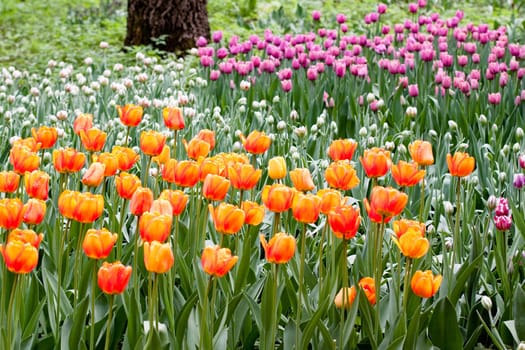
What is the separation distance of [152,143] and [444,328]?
3.03 ft

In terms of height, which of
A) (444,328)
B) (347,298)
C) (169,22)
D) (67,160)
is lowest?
(169,22)

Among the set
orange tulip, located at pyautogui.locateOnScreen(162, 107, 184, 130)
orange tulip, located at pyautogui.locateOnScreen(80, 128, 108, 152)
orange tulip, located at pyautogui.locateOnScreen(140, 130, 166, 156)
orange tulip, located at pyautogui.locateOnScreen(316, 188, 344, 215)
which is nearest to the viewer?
orange tulip, located at pyautogui.locateOnScreen(316, 188, 344, 215)

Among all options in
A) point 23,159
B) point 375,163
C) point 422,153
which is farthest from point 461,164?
point 23,159

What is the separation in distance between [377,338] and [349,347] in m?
0.08

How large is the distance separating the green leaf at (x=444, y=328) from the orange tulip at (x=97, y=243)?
84cm

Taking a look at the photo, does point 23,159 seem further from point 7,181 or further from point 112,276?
point 112,276

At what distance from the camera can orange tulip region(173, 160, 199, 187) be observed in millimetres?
1997

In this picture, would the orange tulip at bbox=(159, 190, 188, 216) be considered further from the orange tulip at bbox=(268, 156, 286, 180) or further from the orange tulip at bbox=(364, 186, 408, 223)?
the orange tulip at bbox=(364, 186, 408, 223)

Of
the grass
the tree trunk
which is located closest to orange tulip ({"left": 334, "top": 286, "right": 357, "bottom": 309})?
the grass

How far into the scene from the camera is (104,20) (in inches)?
388

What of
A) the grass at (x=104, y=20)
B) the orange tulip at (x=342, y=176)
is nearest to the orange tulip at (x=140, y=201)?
the orange tulip at (x=342, y=176)

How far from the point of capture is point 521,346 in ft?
5.81

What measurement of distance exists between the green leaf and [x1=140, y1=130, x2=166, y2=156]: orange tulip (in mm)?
864

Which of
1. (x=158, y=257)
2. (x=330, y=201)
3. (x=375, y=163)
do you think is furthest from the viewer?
(x=375, y=163)
